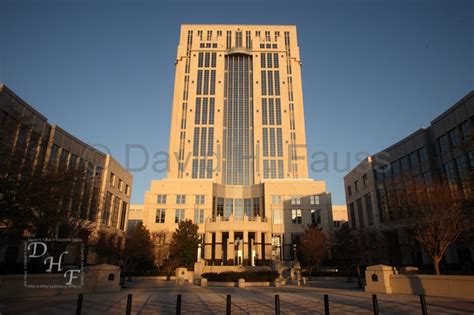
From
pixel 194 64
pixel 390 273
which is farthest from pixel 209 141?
pixel 390 273

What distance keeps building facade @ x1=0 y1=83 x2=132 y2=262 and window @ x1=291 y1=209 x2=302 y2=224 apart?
3119 centimetres

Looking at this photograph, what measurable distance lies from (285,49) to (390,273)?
83227 millimetres

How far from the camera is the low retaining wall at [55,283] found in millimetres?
16344

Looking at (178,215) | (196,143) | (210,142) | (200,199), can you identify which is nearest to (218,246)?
(178,215)

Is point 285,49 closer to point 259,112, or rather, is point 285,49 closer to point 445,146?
point 259,112

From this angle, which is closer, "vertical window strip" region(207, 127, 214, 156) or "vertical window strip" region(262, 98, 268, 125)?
"vertical window strip" region(207, 127, 214, 156)

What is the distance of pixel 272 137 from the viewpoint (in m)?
78.7

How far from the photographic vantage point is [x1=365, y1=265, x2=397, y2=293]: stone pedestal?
20.6 meters

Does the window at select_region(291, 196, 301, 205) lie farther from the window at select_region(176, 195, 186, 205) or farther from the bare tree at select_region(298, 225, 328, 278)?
the window at select_region(176, 195, 186, 205)

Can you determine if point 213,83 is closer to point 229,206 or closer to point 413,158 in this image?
point 229,206

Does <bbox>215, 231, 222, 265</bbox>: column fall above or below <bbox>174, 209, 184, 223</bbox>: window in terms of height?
below

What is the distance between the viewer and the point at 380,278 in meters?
21.0

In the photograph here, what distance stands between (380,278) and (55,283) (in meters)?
21.3

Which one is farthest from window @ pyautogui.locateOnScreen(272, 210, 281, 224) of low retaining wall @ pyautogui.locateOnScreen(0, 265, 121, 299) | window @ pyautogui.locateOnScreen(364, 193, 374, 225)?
low retaining wall @ pyautogui.locateOnScreen(0, 265, 121, 299)
